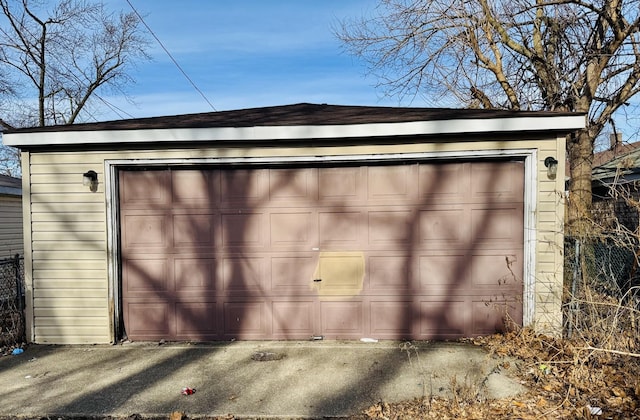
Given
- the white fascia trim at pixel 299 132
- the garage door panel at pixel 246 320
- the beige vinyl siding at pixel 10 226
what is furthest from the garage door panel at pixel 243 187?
the beige vinyl siding at pixel 10 226

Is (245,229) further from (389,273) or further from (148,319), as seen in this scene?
(389,273)

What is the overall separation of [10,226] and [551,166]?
528 inches

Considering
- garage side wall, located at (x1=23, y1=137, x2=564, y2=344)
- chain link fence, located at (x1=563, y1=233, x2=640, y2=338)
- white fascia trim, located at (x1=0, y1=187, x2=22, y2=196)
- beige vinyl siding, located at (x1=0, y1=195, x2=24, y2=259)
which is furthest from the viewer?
beige vinyl siding, located at (x1=0, y1=195, x2=24, y2=259)

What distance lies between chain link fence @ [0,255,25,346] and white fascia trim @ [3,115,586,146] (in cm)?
180

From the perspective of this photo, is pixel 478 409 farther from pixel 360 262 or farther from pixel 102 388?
pixel 102 388

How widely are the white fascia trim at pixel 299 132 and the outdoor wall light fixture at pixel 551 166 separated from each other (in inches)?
14.6

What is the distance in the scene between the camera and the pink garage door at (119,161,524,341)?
5.41 m

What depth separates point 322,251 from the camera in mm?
5559

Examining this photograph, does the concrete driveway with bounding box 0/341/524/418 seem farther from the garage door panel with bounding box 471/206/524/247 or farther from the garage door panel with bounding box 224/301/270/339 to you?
the garage door panel with bounding box 471/206/524/247

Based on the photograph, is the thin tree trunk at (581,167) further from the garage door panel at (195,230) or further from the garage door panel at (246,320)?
the garage door panel at (195,230)

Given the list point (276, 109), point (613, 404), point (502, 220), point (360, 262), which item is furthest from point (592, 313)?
point (276, 109)

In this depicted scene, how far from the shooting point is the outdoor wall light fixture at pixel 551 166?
202 inches

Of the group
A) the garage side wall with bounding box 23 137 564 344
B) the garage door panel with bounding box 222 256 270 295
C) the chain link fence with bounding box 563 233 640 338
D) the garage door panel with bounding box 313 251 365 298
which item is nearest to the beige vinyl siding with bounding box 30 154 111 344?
the garage side wall with bounding box 23 137 564 344

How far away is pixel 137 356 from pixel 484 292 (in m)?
4.38
